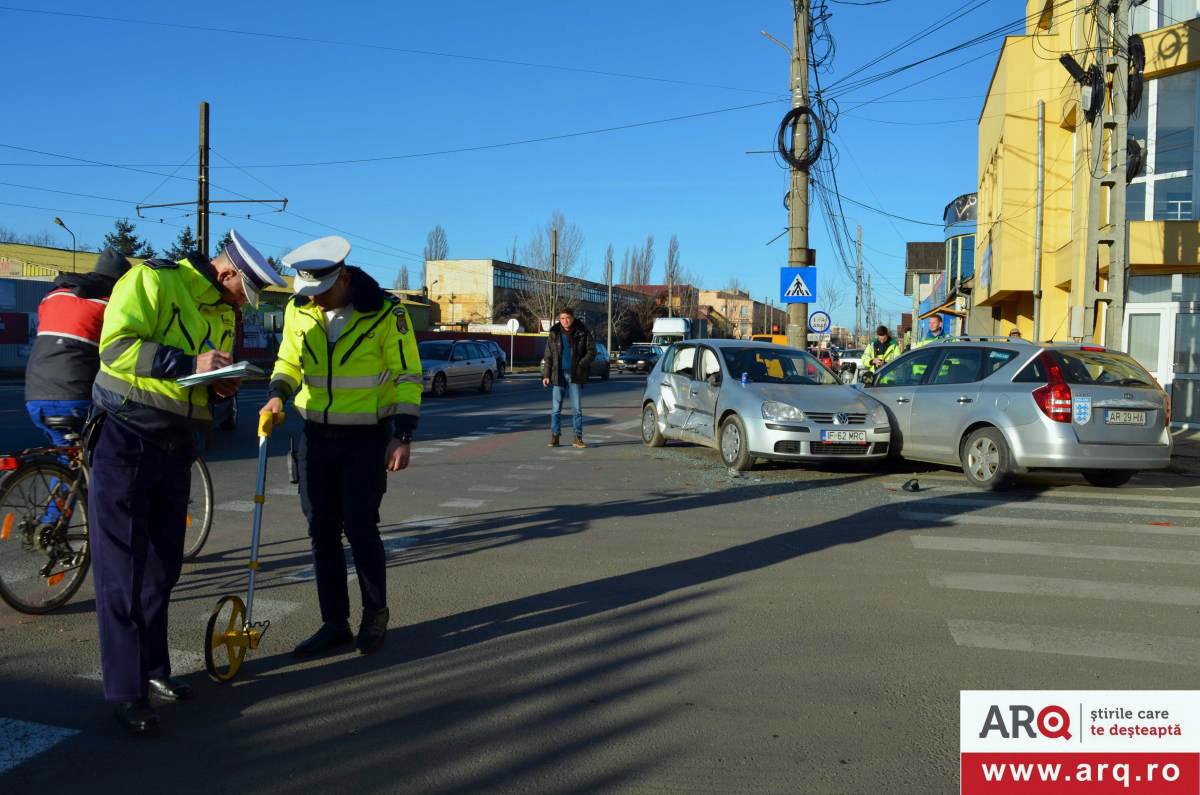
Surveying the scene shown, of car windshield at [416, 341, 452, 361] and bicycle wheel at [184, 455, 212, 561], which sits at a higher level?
car windshield at [416, 341, 452, 361]

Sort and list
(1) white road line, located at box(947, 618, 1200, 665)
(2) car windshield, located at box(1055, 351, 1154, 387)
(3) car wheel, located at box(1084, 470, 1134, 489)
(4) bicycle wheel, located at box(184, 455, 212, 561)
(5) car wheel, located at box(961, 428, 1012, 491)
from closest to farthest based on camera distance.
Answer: (1) white road line, located at box(947, 618, 1200, 665) < (4) bicycle wheel, located at box(184, 455, 212, 561) < (2) car windshield, located at box(1055, 351, 1154, 387) < (5) car wheel, located at box(961, 428, 1012, 491) < (3) car wheel, located at box(1084, 470, 1134, 489)

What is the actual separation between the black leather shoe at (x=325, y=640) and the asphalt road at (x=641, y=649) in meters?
0.09

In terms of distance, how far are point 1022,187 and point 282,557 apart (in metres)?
22.8

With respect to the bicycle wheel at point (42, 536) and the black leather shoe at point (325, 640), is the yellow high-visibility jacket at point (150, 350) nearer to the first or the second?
the black leather shoe at point (325, 640)

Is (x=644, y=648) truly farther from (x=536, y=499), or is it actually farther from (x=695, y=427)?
(x=695, y=427)

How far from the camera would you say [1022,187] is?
24500mm

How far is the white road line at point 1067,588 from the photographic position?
608 cm

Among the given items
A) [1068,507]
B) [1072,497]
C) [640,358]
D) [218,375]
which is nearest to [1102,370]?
[1072,497]

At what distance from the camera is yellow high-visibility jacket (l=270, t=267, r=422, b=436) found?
15.6 feet

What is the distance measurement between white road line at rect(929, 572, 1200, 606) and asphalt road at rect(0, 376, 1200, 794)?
0.03 metres

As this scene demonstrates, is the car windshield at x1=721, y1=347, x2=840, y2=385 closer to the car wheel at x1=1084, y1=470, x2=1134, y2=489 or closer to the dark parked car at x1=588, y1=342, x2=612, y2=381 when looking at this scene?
the car wheel at x1=1084, y1=470, x2=1134, y2=489

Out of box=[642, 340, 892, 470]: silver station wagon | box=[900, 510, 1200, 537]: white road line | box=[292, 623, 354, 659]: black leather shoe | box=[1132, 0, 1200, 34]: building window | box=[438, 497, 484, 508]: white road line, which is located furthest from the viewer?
box=[1132, 0, 1200, 34]: building window

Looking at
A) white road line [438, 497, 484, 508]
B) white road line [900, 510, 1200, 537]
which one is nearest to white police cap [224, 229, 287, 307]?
white road line [438, 497, 484, 508]

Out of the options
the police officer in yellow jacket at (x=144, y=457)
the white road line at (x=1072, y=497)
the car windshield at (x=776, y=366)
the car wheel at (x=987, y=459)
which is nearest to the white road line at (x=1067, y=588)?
the white road line at (x=1072, y=497)
